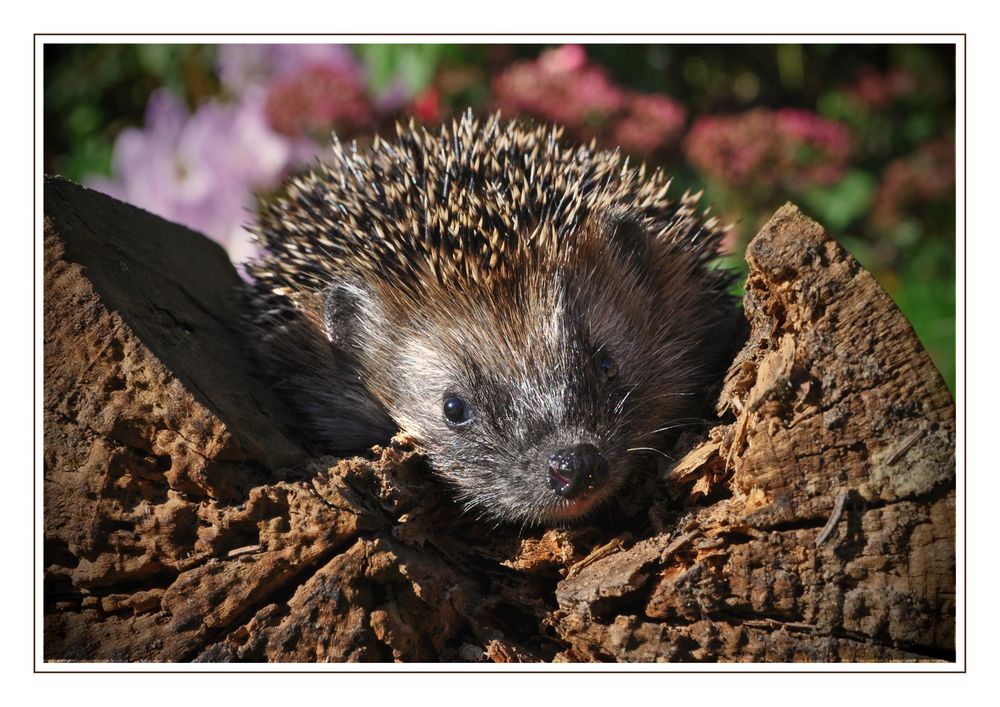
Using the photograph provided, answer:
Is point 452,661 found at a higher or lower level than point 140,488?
lower

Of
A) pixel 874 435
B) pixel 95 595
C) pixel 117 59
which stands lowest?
pixel 95 595

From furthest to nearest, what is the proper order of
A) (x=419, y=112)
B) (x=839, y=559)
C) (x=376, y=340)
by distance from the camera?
(x=419, y=112), (x=376, y=340), (x=839, y=559)

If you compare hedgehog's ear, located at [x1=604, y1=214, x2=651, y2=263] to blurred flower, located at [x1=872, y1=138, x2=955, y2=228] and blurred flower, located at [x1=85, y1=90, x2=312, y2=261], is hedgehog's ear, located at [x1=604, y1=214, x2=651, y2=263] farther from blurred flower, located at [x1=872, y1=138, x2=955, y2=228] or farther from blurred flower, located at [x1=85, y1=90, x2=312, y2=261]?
blurred flower, located at [x1=872, y1=138, x2=955, y2=228]

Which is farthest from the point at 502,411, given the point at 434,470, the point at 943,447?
the point at 943,447

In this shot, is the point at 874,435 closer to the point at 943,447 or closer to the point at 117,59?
the point at 943,447

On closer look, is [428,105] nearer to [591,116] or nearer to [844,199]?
[591,116]

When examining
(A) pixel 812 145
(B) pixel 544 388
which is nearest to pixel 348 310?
(B) pixel 544 388
